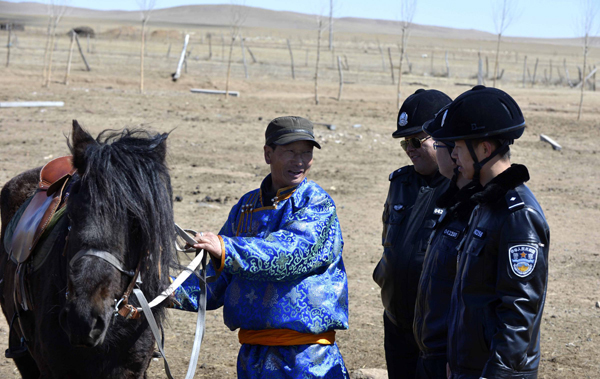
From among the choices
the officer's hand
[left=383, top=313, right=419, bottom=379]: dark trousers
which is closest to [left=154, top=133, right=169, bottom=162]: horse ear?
the officer's hand

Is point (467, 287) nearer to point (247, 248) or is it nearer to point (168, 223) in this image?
point (247, 248)

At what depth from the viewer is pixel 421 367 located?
2713mm

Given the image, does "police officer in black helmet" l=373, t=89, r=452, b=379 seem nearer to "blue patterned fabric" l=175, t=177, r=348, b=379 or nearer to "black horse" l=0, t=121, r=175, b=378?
"blue patterned fabric" l=175, t=177, r=348, b=379

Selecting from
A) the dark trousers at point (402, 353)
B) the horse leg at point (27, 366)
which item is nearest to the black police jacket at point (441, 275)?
the dark trousers at point (402, 353)

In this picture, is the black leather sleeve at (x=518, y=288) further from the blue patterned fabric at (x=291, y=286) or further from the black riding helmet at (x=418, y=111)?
the black riding helmet at (x=418, y=111)

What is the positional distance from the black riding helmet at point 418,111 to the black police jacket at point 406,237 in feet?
0.89

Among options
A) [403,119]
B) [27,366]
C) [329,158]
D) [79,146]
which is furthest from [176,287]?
[329,158]

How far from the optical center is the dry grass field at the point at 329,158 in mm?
5348

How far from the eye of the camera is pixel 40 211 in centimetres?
340

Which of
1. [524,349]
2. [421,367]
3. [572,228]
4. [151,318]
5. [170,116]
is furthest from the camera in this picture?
[170,116]

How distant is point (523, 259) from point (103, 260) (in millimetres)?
1533

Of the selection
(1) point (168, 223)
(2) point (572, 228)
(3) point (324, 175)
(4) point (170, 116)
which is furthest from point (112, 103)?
(1) point (168, 223)

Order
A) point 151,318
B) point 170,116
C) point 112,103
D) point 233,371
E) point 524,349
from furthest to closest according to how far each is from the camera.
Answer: point 112,103 < point 170,116 < point 233,371 < point 151,318 < point 524,349

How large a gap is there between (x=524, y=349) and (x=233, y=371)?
3126mm
